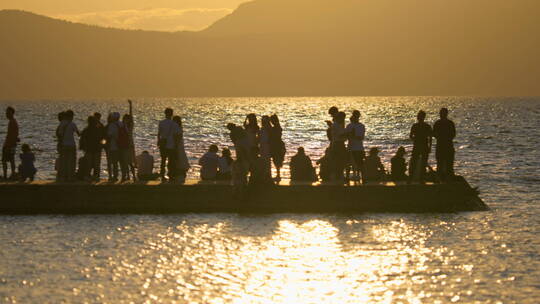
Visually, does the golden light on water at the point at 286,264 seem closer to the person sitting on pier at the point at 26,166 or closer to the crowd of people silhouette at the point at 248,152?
the crowd of people silhouette at the point at 248,152

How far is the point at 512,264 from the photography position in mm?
15875

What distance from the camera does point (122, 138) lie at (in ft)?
73.0

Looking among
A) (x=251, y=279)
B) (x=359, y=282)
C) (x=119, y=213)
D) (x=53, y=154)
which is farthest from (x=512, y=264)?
(x=53, y=154)

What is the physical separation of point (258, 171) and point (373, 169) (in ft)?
10.5

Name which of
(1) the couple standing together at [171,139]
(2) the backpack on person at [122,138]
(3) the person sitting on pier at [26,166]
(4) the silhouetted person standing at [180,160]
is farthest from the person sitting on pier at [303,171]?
(3) the person sitting on pier at [26,166]

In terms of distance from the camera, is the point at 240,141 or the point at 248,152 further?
the point at 240,141

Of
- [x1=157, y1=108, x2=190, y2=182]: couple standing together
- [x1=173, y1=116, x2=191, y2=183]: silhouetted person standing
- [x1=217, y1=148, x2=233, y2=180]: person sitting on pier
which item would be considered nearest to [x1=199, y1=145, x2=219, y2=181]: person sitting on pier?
[x1=217, y1=148, x2=233, y2=180]: person sitting on pier

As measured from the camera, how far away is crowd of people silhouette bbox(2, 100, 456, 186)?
2152 centimetres

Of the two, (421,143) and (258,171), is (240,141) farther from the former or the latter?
(421,143)

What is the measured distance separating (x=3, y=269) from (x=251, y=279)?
397 cm

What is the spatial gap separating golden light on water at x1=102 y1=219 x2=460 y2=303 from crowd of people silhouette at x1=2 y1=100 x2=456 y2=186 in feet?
7.31

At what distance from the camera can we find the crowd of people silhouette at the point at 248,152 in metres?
21.5

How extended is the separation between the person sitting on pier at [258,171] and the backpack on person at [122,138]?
3012 mm

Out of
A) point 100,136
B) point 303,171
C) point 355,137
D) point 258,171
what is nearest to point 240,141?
point 258,171
